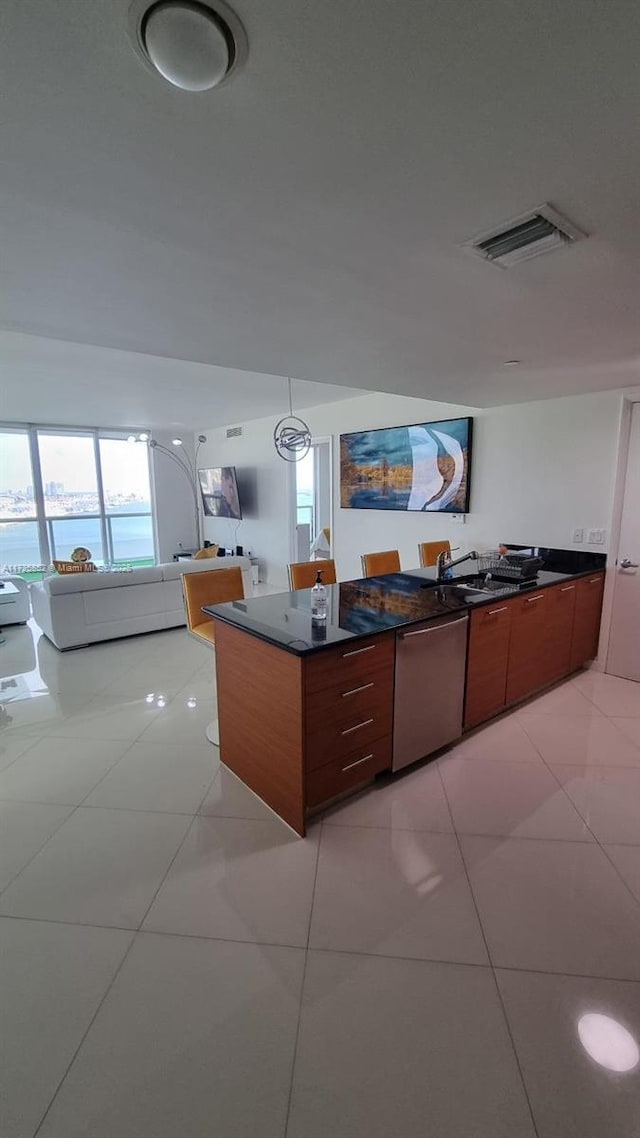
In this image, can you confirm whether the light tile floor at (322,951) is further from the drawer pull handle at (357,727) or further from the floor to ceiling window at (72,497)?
the floor to ceiling window at (72,497)

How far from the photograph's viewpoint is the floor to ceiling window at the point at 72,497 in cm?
732

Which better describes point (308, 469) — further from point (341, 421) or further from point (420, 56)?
point (420, 56)

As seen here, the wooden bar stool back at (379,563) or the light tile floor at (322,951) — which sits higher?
the wooden bar stool back at (379,563)

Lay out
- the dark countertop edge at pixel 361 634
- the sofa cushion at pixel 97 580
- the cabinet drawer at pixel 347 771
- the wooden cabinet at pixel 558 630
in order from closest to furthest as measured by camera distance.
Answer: the dark countertop edge at pixel 361 634 → the cabinet drawer at pixel 347 771 → the wooden cabinet at pixel 558 630 → the sofa cushion at pixel 97 580

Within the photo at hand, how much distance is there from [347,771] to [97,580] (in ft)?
10.6

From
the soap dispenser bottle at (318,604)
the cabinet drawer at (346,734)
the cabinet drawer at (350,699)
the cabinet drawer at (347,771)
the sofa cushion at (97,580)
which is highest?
the soap dispenser bottle at (318,604)

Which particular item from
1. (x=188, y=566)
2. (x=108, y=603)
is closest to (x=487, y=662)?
(x=188, y=566)

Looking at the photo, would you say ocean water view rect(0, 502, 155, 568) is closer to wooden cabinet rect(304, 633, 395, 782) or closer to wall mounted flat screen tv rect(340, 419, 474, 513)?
wall mounted flat screen tv rect(340, 419, 474, 513)

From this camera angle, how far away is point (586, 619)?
3490 millimetres

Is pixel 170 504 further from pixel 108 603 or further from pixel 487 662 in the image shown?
pixel 487 662

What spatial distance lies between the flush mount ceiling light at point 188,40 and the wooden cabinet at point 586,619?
11.1 ft

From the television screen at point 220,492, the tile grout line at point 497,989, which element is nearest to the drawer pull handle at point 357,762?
the tile grout line at point 497,989

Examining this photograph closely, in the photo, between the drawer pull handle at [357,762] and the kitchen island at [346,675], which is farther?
the drawer pull handle at [357,762]

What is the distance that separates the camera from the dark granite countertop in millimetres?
1930
